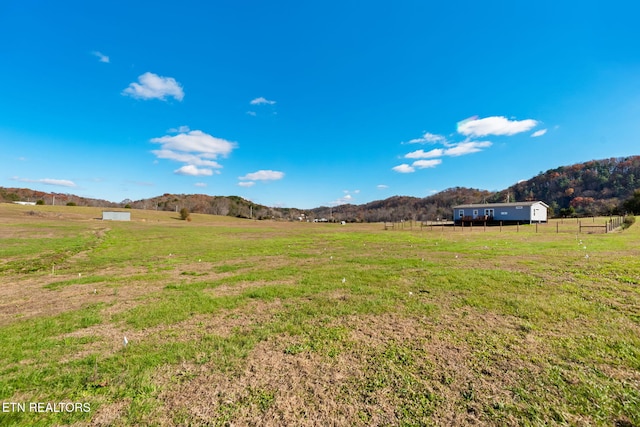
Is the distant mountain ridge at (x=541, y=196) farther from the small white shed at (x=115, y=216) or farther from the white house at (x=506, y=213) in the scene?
the small white shed at (x=115, y=216)

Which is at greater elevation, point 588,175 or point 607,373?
point 588,175

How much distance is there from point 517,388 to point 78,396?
229 inches

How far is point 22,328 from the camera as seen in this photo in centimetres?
569

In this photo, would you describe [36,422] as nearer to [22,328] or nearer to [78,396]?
[78,396]

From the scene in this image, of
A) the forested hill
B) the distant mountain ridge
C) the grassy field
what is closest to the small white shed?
the distant mountain ridge

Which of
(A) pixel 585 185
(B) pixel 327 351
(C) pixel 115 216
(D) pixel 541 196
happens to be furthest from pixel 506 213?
(C) pixel 115 216

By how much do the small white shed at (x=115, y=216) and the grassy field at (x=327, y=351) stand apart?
220 ft

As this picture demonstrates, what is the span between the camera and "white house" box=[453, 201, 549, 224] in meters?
48.6

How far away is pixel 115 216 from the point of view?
213 feet

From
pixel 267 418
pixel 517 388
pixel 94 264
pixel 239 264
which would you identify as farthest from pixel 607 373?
pixel 94 264

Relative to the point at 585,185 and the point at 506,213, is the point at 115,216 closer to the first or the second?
the point at 506,213

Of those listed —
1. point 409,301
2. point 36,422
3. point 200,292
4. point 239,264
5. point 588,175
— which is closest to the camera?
point 36,422

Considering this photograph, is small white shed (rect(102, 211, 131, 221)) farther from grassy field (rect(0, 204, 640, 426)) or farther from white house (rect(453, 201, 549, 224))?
white house (rect(453, 201, 549, 224))

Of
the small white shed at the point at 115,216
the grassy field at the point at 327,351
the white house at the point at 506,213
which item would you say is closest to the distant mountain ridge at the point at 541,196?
the white house at the point at 506,213
